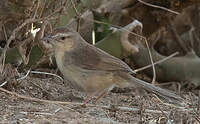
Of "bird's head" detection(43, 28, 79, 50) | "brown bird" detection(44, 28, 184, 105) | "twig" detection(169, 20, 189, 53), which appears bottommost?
"twig" detection(169, 20, 189, 53)

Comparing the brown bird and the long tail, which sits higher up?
the brown bird

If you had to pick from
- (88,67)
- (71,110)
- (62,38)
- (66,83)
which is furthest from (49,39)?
(66,83)

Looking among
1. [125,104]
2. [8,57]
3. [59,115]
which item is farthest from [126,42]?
[59,115]

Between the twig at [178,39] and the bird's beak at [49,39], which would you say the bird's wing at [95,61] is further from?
the twig at [178,39]

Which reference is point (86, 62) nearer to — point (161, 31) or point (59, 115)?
point (59, 115)

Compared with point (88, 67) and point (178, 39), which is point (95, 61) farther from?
point (178, 39)

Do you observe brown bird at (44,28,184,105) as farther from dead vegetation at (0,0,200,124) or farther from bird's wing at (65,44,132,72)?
dead vegetation at (0,0,200,124)

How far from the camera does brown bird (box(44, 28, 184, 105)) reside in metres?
4.88

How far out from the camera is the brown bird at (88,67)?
192 inches

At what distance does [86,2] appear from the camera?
6.32 meters

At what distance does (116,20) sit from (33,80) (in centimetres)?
226

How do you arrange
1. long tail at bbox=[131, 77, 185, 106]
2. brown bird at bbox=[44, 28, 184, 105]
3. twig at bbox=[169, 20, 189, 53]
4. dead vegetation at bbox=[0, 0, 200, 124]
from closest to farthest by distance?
dead vegetation at bbox=[0, 0, 200, 124] → brown bird at bbox=[44, 28, 184, 105] → long tail at bbox=[131, 77, 185, 106] → twig at bbox=[169, 20, 189, 53]

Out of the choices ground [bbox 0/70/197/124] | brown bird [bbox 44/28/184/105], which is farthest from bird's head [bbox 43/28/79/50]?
ground [bbox 0/70/197/124]

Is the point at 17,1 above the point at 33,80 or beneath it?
above
